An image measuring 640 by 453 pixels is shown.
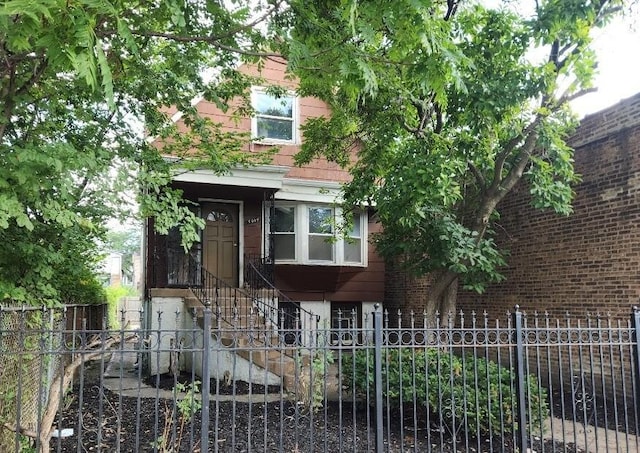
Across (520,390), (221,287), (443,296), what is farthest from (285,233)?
(520,390)

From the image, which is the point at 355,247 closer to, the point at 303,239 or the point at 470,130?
the point at 303,239

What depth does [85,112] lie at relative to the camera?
19.0 ft

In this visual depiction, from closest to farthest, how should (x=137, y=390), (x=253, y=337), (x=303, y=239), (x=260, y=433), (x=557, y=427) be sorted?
(x=260, y=433), (x=253, y=337), (x=557, y=427), (x=137, y=390), (x=303, y=239)

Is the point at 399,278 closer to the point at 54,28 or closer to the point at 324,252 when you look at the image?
the point at 324,252

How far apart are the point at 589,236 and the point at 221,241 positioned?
26.1 feet

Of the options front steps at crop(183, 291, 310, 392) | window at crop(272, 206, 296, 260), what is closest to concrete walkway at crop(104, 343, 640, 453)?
front steps at crop(183, 291, 310, 392)

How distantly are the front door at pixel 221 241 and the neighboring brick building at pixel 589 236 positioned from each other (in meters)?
6.15

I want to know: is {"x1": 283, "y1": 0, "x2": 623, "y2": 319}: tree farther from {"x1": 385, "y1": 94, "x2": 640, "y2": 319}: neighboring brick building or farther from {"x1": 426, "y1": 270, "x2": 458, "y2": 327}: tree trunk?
{"x1": 385, "y1": 94, "x2": 640, "y2": 319}: neighboring brick building

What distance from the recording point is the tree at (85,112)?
3000 millimetres

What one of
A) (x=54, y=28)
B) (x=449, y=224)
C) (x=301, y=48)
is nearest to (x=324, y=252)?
(x=449, y=224)

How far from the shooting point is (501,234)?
11523mm

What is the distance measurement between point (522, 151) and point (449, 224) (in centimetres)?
170

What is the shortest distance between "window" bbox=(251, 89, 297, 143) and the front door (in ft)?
6.58

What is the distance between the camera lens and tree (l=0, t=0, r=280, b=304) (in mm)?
3000
